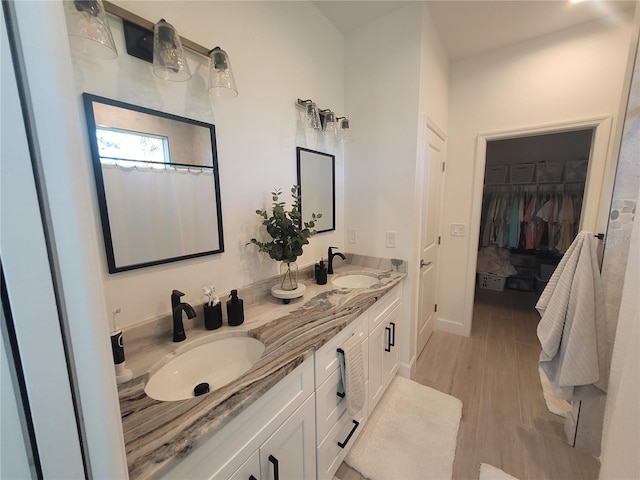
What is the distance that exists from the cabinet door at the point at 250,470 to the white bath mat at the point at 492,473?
1.29m

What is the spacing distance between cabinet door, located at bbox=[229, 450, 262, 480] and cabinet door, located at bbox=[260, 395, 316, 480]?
17 millimetres

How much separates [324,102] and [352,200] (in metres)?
0.81

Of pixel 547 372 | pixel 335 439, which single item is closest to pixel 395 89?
pixel 547 372

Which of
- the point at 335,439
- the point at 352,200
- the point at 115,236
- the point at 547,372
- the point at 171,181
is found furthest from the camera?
the point at 352,200

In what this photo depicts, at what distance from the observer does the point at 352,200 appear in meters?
2.24

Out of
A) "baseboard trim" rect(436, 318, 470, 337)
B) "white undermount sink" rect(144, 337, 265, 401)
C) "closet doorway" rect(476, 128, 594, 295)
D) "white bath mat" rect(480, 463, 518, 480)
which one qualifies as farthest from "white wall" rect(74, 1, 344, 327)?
"closet doorway" rect(476, 128, 594, 295)

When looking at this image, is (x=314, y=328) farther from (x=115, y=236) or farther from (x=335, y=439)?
(x=115, y=236)

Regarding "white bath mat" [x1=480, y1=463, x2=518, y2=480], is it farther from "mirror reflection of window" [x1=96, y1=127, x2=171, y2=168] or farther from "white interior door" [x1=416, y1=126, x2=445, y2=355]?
"mirror reflection of window" [x1=96, y1=127, x2=171, y2=168]

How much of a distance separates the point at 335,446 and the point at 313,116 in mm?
1953

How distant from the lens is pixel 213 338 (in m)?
1.12

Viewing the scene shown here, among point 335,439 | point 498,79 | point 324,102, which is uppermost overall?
point 498,79

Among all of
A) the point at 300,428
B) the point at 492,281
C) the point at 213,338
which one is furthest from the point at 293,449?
the point at 492,281

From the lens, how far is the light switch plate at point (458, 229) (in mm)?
2625

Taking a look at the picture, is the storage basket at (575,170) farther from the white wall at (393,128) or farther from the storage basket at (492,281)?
the white wall at (393,128)
